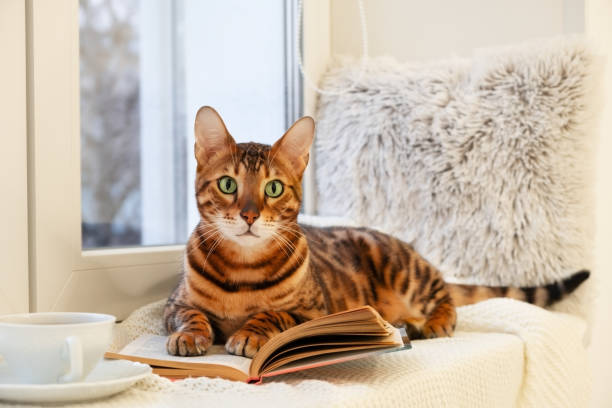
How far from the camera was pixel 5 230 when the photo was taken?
1.13 meters

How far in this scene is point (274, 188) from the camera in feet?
3.36

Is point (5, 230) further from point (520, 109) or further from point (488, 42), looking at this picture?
point (488, 42)

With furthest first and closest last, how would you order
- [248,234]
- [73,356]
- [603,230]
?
[603,230], [248,234], [73,356]

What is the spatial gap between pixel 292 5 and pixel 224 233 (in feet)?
3.87

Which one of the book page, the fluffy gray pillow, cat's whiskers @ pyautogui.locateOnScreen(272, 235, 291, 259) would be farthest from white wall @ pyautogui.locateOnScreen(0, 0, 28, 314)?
the fluffy gray pillow

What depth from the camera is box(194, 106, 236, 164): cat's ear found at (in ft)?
3.35

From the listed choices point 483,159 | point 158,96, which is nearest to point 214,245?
point 158,96

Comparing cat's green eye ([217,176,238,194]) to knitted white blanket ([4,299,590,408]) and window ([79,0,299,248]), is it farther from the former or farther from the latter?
window ([79,0,299,248])

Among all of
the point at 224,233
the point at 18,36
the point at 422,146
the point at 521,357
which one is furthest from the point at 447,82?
the point at 18,36

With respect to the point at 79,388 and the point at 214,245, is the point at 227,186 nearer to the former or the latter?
the point at 214,245

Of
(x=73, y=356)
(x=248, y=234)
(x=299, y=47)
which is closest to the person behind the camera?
(x=73, y=356)

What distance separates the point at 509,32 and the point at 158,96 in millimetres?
978

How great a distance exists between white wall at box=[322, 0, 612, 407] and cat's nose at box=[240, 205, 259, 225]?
1.02 meters

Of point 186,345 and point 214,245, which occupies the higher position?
point 214,245
